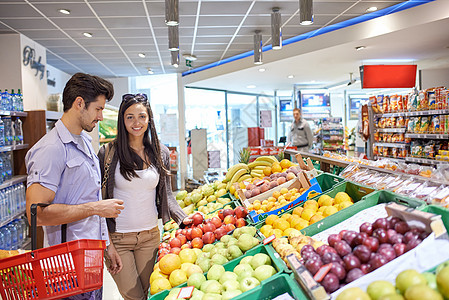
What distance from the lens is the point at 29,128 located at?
501 cm

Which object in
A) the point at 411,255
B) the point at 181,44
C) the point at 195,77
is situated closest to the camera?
the point at 411,255

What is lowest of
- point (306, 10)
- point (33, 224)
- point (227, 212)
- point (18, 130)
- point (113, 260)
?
point (113, 260)

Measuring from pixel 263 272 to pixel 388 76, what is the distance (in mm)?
6828

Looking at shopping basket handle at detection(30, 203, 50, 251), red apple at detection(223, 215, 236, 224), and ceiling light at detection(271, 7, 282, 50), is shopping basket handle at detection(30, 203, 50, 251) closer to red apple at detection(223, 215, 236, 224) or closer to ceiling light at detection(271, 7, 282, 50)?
red apple at detection(223, 215, 236, 224)

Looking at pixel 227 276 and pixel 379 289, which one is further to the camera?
pixel 227 276

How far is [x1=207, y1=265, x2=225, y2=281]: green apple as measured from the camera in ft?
5.84

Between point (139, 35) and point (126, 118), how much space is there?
4.90 m

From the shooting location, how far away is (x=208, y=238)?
7.84ft

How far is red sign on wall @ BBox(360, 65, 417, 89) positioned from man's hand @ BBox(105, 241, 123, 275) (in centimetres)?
644

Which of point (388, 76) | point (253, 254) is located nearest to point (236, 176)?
point (253, 254)

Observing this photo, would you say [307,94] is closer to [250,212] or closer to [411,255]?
[250,212]

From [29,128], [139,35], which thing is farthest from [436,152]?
[29,128]

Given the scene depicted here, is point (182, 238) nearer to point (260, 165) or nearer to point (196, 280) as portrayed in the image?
point (196, 280)

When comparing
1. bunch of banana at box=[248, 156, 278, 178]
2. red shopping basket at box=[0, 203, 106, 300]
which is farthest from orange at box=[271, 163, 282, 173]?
red shopping basket at box=[0, 203, 106, 300]
